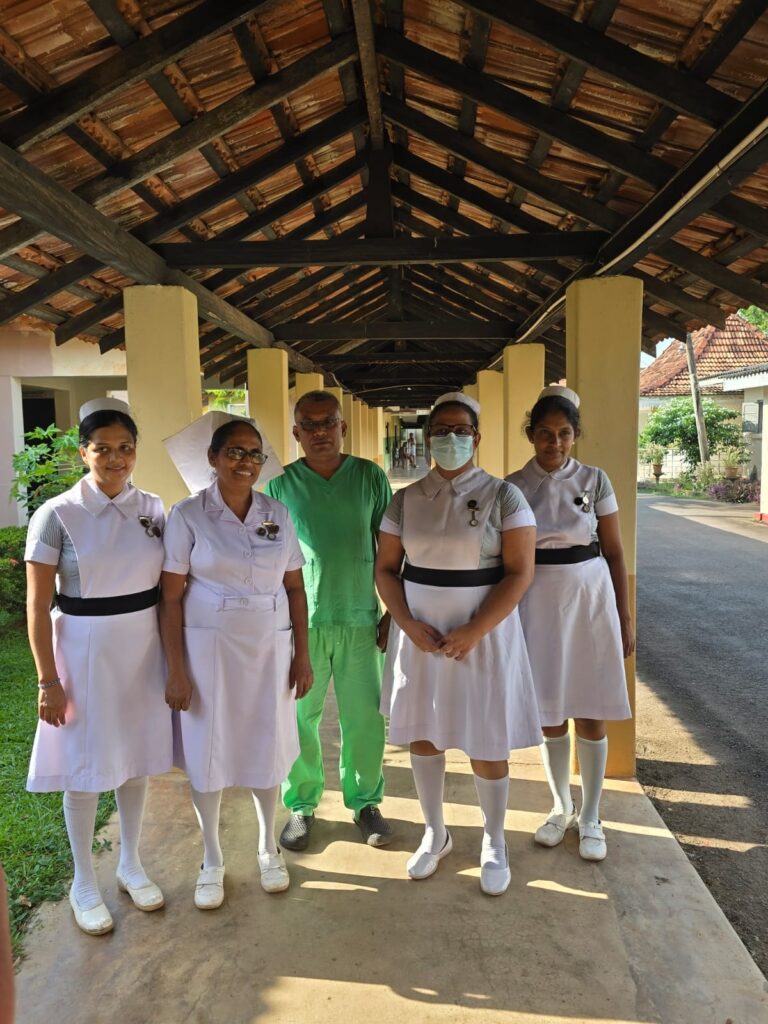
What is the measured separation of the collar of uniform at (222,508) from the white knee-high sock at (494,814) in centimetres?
126

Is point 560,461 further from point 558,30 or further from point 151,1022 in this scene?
point 151,1022

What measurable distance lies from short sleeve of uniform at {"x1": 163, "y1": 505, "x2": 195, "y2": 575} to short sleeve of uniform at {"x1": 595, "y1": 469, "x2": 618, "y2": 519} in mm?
1541

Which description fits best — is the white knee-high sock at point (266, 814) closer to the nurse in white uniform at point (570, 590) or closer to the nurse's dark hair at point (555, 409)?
the nurse in white uniform at point (570, 590)

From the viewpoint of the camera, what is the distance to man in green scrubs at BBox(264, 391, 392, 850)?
9.34 feet

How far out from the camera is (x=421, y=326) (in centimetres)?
703

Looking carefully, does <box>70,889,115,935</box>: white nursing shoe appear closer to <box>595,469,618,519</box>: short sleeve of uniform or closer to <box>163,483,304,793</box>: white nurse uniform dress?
<box>163,483,304,793</box>: white nurse uniform dress

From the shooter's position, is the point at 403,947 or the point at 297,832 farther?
the point at 297,832

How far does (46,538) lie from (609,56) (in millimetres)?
2519

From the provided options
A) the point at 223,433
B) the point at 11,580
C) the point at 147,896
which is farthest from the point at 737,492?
the point at 147,896

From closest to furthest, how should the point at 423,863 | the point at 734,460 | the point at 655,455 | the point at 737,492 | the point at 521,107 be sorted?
the point at 423,863 < the point at 521,107 < the point at 737,492 < the point at 734,460 < the point at 655,455

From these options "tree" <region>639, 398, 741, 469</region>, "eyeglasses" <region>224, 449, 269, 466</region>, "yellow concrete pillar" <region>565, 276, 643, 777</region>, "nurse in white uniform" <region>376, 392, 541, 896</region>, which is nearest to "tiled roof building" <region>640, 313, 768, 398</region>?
"tree" <region>639, 398, 741, 469</region>

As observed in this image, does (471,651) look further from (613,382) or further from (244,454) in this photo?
(613,382)

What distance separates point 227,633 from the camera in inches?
95.3

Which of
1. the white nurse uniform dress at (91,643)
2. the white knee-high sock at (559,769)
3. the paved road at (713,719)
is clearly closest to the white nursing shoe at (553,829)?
the white knee-high sock at (559,769)
